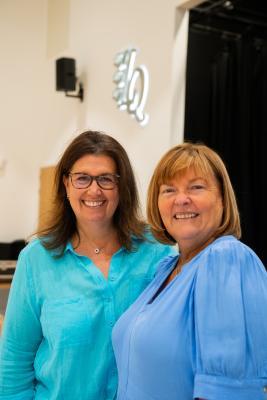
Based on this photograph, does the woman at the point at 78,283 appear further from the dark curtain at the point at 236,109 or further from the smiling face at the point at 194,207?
the dark curtain at the point at 236,109

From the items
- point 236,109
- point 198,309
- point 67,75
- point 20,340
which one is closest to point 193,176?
point 198,309

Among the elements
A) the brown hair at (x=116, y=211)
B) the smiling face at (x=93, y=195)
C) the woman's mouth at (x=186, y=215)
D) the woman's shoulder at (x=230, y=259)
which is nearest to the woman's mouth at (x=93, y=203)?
the smiling face at (x=93, y=195)

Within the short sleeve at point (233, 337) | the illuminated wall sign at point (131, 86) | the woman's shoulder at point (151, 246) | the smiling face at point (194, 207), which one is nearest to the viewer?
the short sleeve at point (233, 337)

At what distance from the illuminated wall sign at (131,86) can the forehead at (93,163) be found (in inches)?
A: 101

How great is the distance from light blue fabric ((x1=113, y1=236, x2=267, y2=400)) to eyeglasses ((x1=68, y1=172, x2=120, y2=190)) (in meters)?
0.46

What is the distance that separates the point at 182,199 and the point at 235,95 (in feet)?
9.02

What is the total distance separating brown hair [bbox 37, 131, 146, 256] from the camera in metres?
1.63

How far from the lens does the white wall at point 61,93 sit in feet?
13.2

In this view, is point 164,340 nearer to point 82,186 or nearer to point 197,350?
point 197,350

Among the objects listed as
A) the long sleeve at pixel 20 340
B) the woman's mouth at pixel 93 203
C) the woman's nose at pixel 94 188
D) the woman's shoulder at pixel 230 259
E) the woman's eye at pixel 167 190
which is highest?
the woman's eye at pixel 167 190

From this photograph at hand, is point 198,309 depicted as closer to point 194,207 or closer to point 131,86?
point 194,207

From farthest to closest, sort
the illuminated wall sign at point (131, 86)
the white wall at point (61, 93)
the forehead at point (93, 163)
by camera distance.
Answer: the illuminated wall sign at point (131, 86) → the white wall at point (61, 93) → the forehead at point (93, 163)

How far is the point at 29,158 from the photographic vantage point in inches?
265

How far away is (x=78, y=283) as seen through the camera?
1.55 meters
